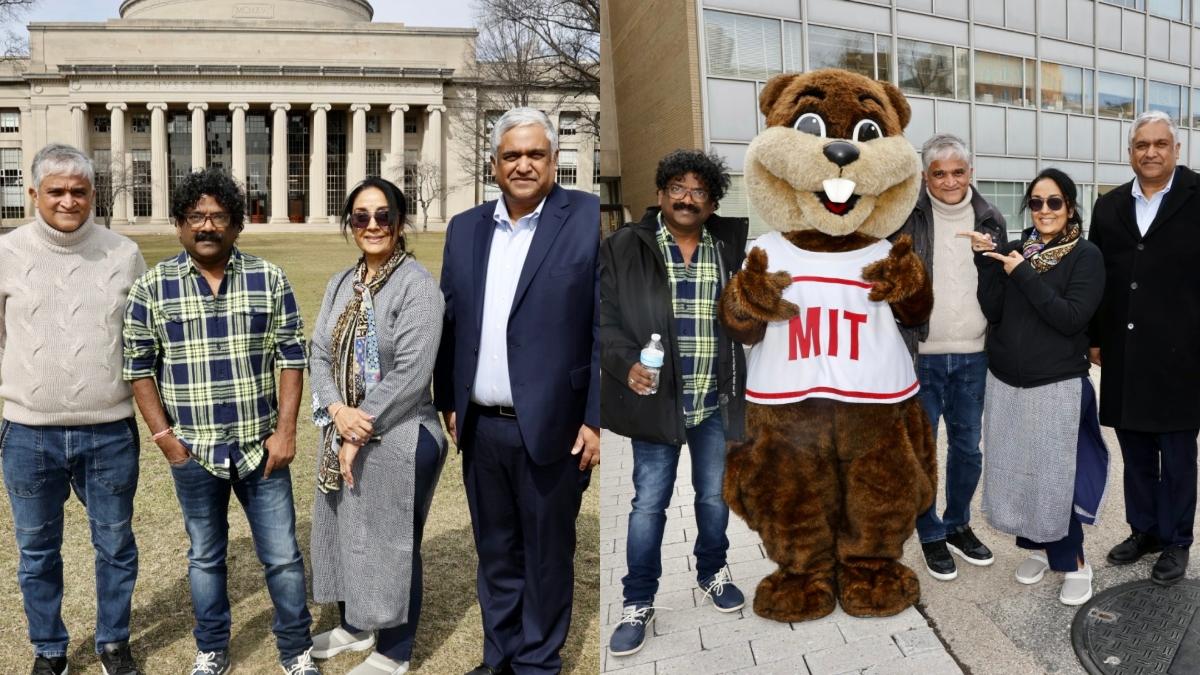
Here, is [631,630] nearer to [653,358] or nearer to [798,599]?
[798,599]

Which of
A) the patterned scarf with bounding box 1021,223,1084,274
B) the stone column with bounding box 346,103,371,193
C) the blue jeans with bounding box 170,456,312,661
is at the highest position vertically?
the stone column with bounding box 346,103,371,193

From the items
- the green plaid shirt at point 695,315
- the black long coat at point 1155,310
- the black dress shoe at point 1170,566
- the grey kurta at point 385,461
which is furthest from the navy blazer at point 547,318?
the black dress shoe at point 1170,566

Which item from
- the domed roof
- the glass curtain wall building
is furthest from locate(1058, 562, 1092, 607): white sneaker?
the domed roof

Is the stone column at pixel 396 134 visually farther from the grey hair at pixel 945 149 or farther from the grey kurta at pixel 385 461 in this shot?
the grey kurta at pixel 385 461

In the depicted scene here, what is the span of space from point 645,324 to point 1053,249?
1.74 metres

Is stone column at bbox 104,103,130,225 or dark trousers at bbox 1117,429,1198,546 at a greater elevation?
stone column at bbox 104,103,130,225

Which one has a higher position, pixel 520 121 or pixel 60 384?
pixel 520 121

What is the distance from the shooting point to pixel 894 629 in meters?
3.57

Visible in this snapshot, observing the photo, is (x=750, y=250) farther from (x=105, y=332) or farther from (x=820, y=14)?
(x=820, y=14)

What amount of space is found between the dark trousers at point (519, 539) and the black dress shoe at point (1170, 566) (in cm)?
266

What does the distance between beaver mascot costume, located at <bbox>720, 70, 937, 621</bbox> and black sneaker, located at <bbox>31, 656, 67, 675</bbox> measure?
8.77 feet

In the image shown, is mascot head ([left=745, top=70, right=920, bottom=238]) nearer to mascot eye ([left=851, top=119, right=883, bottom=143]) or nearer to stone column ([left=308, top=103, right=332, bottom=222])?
mascot eye ([left=851, top=119, right=883, bottom=143])

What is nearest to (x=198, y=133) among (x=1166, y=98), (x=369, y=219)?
(x=1166, y=98)

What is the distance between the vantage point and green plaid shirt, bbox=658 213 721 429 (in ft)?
11.6
